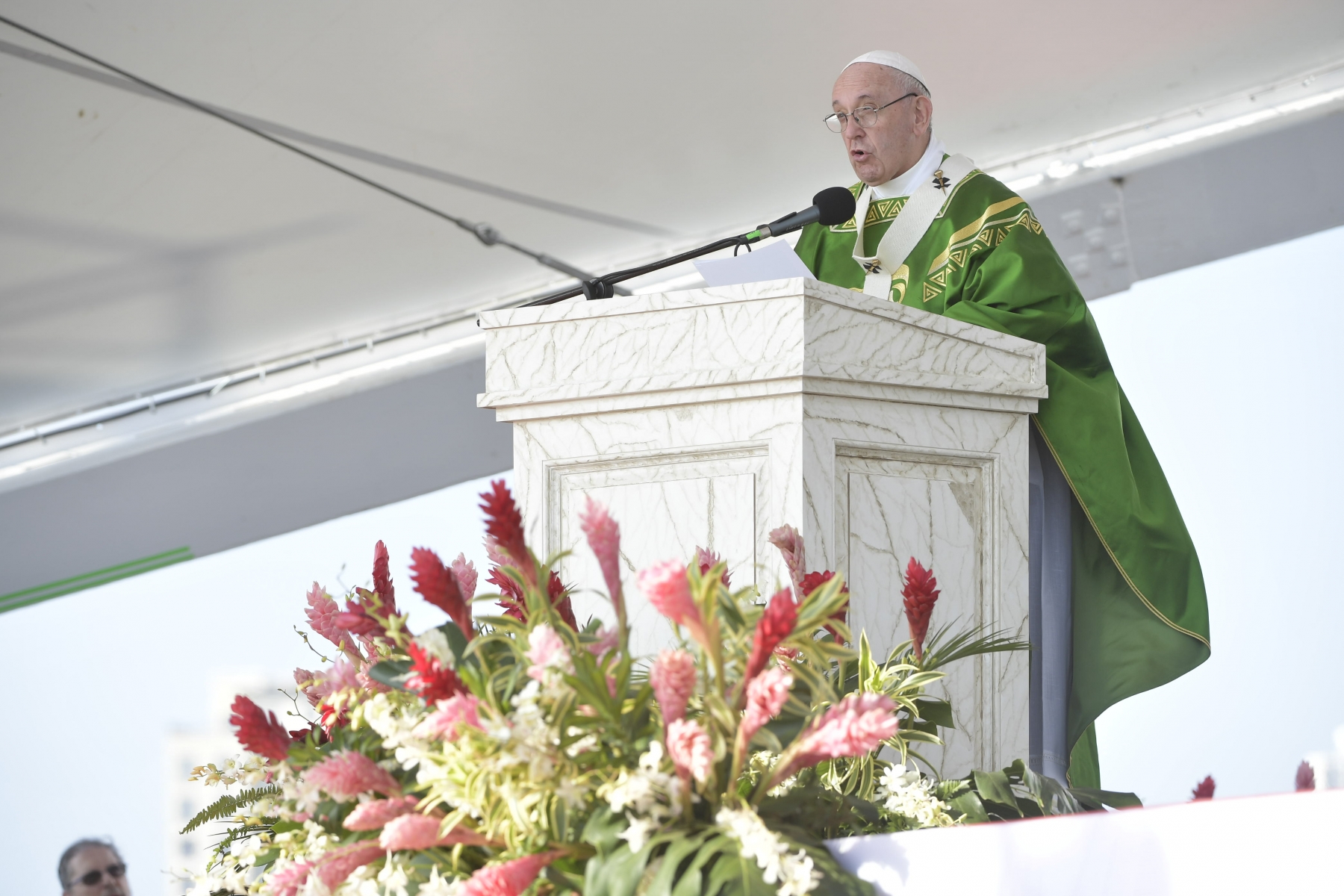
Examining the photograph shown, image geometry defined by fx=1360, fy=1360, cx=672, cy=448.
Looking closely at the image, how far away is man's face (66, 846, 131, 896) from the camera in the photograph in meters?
4.24

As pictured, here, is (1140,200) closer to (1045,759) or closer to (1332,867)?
(1045,759)

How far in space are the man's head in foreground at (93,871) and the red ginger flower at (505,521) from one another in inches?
149

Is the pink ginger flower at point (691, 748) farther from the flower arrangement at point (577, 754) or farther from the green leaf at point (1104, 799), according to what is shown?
the green leaf at point (1104, 799)

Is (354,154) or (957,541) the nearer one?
(957,541)

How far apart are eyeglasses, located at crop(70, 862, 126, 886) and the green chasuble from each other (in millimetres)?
3225

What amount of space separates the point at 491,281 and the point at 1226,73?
251 cm

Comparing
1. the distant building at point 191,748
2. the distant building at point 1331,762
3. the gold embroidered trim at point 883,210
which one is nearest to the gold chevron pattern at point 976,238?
the gold embroidered trim at point 883,210

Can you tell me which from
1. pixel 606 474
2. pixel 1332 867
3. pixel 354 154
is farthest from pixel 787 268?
pixel 354 154

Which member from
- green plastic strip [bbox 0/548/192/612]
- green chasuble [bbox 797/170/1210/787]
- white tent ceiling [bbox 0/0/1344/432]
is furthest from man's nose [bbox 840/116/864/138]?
green plastic strip [bbox 0/548/192/612]

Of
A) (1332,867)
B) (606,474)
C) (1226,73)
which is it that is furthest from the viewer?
(1226,73)

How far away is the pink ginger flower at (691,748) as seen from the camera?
0.98 m

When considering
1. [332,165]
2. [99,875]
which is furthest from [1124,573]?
[99,875]

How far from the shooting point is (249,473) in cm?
497

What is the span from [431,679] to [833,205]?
3.97 feet
